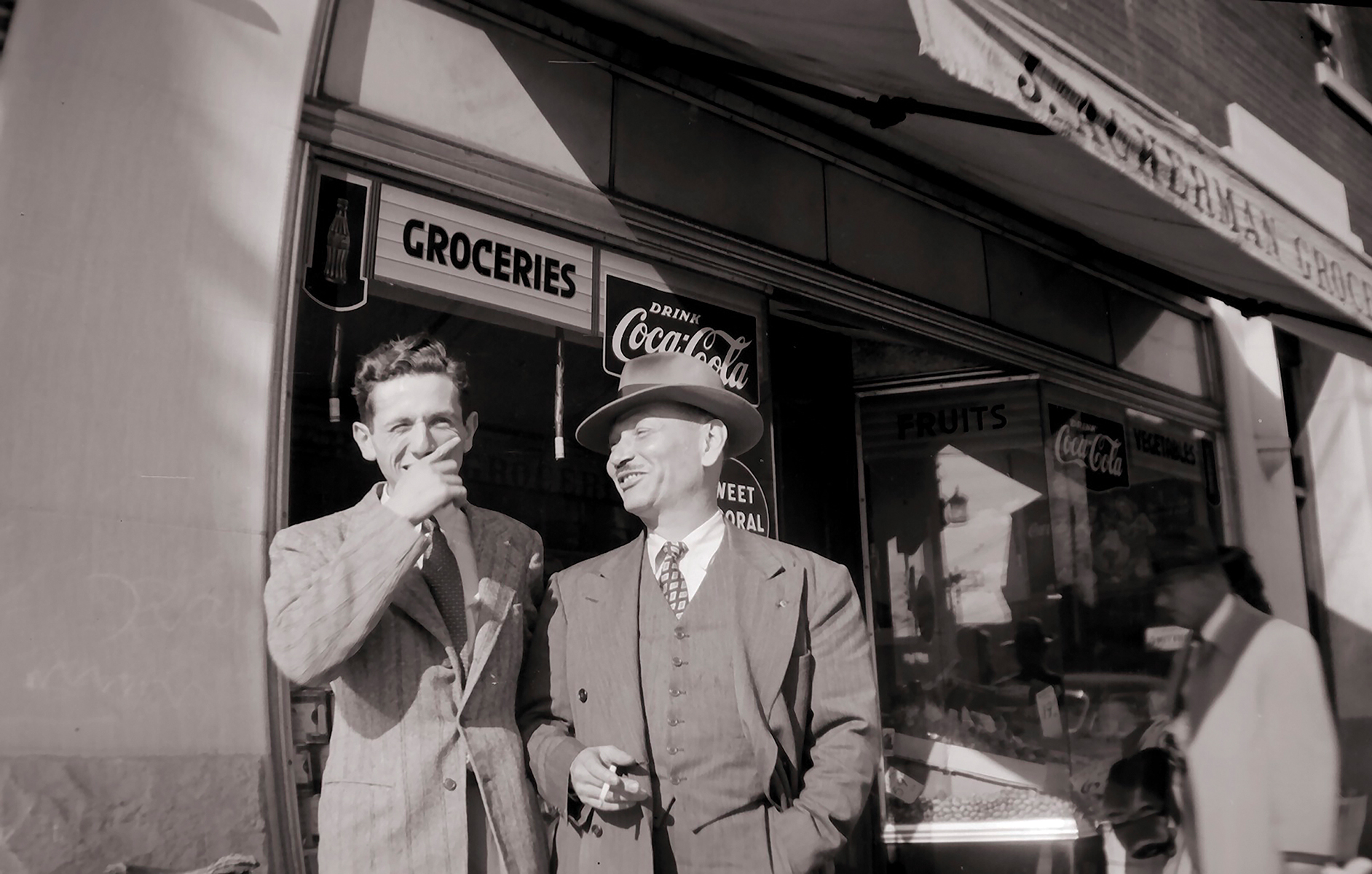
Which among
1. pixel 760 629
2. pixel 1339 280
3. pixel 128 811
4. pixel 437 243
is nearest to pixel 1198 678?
pixel 760 629

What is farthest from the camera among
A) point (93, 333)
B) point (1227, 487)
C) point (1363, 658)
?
point (1363, 658)

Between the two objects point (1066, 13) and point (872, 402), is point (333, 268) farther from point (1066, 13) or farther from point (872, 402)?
point (1066, 13)

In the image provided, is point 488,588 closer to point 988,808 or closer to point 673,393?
point 673,393

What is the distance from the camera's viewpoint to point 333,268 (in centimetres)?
374

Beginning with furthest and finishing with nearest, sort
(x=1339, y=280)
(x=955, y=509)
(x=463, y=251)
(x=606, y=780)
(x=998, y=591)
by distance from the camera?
(x=955, y=509) < (x=998, y=591) < (x=1339, y=280) < (x=463, y=251) < (x=606, y=780)

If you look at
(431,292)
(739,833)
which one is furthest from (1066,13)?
(739,833)

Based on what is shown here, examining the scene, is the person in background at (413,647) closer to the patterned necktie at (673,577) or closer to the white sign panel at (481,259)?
the patterned necktie at (673,577)

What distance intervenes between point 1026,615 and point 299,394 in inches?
190

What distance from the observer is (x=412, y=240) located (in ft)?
13.1

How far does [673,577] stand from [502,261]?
183 centimetres

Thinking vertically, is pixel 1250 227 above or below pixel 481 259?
above

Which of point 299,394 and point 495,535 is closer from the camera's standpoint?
point 495,535

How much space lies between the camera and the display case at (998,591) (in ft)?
21.4

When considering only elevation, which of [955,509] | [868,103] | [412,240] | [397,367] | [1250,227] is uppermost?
[868,103]
